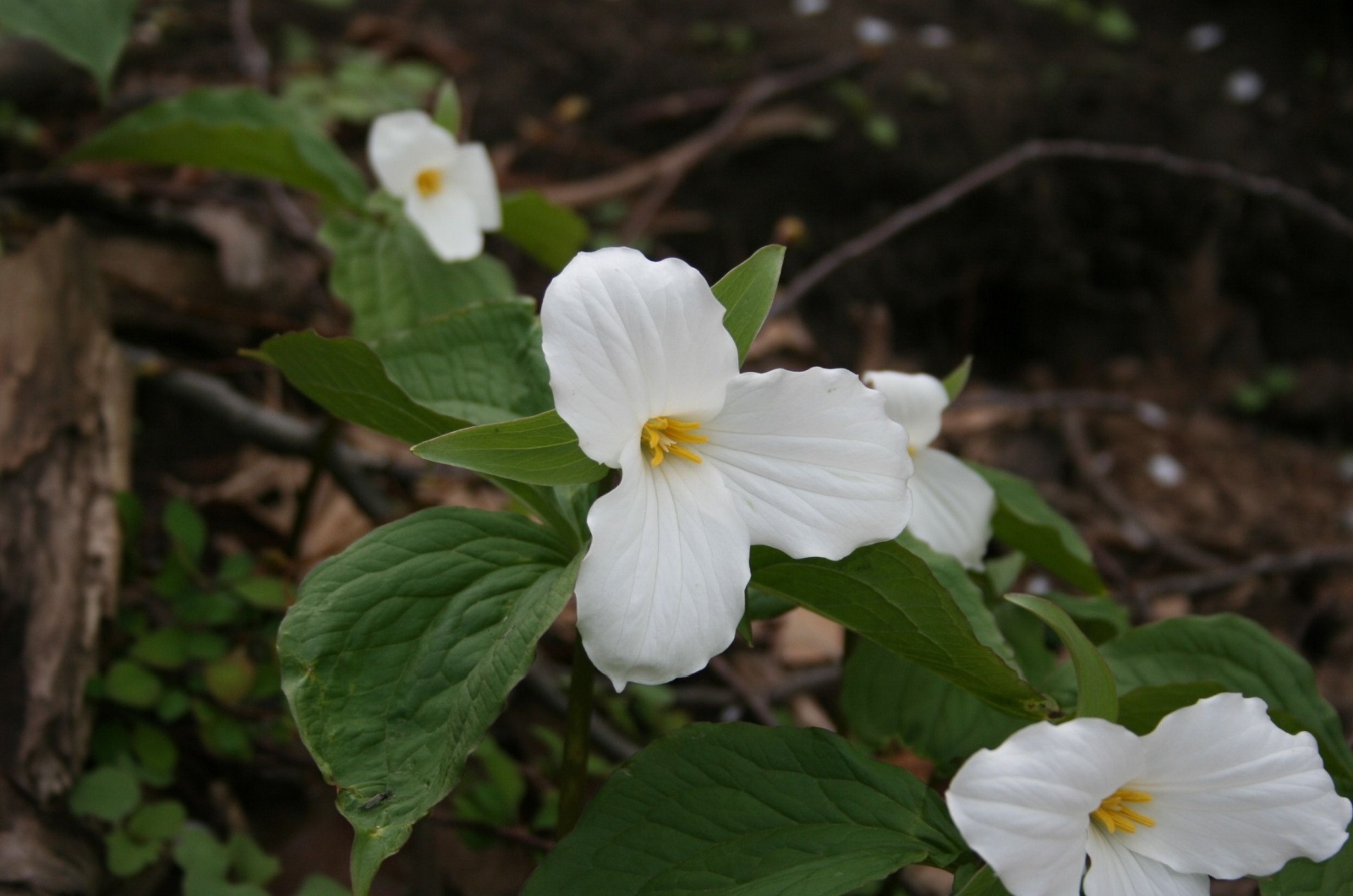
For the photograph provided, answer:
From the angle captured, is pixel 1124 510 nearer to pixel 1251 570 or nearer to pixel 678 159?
pixel 1251 570

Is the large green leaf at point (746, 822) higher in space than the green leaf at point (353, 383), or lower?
lower

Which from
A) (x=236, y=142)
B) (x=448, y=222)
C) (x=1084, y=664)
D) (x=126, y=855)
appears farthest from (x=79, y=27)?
(x=1084, y=664)

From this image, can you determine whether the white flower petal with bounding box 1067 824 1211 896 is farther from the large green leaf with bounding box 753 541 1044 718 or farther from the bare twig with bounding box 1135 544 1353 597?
the bare twig with bounding box 1135 544 1353 597

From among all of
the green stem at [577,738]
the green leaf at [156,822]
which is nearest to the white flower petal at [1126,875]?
the green stem at [577,738]

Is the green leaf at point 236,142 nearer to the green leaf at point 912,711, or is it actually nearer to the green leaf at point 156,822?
the green leaf at point 156,822

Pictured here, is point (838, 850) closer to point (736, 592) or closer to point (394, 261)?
point (736, 592)

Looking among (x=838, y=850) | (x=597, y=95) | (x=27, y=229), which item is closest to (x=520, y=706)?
(x=838, y=850)

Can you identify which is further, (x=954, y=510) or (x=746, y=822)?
(x=954, y=510)
